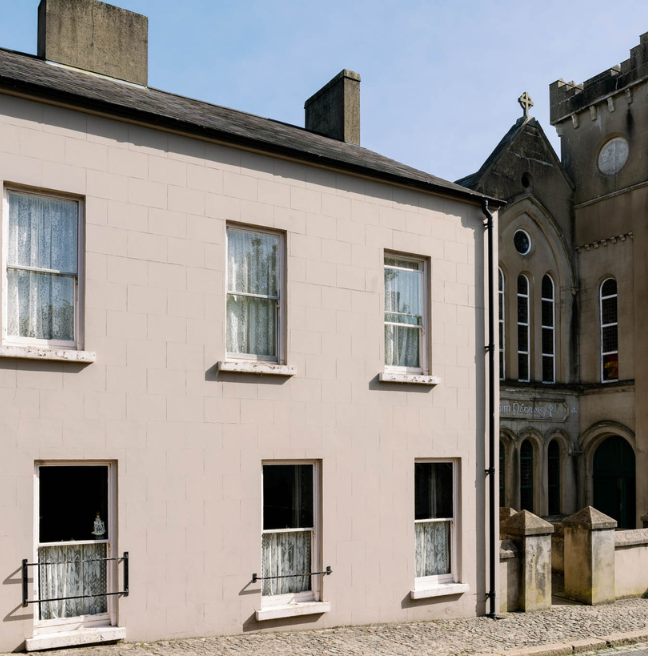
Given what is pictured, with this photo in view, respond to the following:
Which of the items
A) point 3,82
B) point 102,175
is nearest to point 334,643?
point 102,175

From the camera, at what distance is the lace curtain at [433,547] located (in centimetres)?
1235

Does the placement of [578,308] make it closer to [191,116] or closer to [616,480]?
[616,480]

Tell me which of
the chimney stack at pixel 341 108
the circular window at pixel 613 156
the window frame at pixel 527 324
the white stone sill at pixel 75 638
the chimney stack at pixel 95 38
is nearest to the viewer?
the white stone sill at pixel 75 638

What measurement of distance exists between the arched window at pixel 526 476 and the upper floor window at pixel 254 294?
14953 mm

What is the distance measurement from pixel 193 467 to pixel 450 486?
4557mm

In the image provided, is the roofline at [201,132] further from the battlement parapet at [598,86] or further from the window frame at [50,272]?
the battlement parapet at [598,86]

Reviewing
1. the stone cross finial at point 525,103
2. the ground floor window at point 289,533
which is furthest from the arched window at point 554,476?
the ground floor window at point 289,533

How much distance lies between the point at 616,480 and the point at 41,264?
1998 cm

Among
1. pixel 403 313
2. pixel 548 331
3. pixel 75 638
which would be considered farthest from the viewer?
pixel 548 331

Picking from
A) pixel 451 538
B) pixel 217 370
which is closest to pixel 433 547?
pixel 451 538

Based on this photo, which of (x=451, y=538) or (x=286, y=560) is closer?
(x=286, y=560)

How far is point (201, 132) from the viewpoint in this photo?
10586 millimetres

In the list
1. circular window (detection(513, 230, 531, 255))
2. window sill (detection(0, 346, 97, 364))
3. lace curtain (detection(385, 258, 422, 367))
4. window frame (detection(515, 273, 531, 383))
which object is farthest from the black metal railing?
circular window (detection(513, 230, 531, 255))

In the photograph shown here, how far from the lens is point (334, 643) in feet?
34.0
